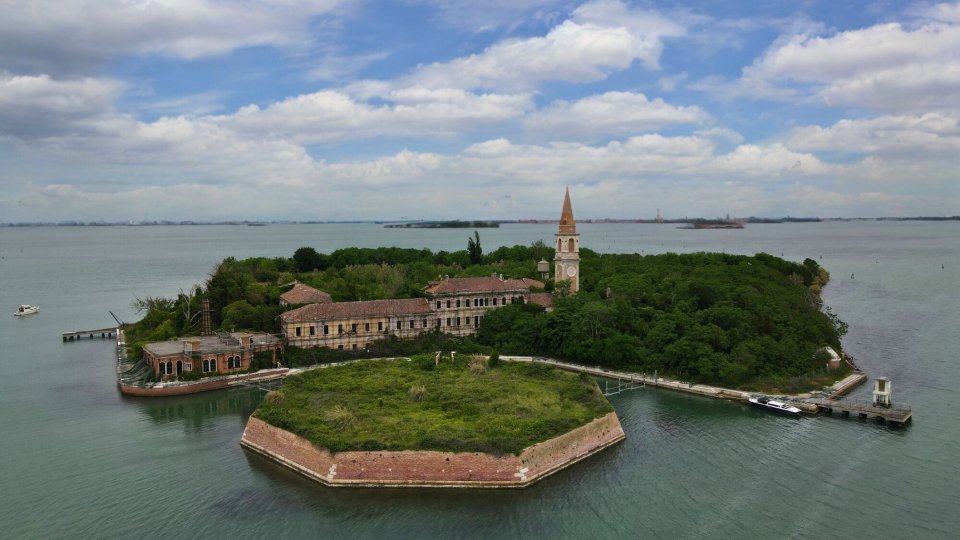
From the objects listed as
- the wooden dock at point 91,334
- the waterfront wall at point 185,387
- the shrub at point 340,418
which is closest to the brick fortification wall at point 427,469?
the shrub at point 340,418

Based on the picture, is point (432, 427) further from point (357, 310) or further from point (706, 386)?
point (357, 310)

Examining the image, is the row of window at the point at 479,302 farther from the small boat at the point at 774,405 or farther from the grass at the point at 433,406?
the small boat at the point at 774,405

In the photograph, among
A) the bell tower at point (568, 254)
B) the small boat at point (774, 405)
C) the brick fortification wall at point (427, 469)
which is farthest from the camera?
the bell tower at point (568, 254)

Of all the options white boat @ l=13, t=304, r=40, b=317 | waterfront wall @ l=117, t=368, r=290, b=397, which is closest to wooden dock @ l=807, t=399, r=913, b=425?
waterfront wall @ l=117, t=368, r=290, b=397

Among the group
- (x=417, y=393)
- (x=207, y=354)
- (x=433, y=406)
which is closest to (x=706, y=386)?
(x=433, y=406)

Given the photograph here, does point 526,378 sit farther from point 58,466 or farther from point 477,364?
point 58,466
